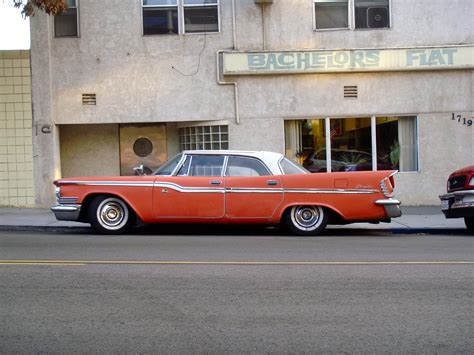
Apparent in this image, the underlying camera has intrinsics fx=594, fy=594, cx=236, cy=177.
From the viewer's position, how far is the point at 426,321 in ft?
17.0

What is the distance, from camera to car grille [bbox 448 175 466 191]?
11.2m

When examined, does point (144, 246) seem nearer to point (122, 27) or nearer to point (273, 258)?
point (273, 258)

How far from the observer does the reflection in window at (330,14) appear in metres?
16.0

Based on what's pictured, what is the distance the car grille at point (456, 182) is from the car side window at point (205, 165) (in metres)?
4.48

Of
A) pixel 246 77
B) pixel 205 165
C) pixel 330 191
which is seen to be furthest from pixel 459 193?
pixel 246 77

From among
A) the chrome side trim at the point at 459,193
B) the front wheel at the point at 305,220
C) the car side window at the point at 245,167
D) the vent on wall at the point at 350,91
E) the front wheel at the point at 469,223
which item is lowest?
the front wheel at the point at 469,223

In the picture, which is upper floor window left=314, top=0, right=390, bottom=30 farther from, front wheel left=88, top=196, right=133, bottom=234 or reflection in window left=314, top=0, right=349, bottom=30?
front wheel left=88, top=196, right=133, bottom=234

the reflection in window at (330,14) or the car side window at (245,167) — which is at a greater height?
the reflection in window at (330,14)

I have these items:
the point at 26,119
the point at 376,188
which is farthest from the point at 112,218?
the point at 26,119

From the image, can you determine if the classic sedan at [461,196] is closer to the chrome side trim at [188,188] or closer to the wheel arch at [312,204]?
Result: the wheel arch at [312,204]

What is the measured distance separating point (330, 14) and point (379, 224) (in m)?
6.31

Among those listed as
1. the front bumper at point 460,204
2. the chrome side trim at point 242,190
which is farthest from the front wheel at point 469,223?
the chrome side trim at point 242,190

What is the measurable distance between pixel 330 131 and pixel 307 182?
5549mm

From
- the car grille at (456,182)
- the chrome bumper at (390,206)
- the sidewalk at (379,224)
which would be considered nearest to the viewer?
the chrome bumper at (390,206)
